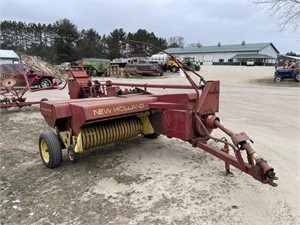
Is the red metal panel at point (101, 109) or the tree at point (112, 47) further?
the tree at point (112, 47)

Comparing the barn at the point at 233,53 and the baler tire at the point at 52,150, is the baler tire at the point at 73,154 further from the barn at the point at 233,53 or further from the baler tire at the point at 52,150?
the barn at the point at 233,53

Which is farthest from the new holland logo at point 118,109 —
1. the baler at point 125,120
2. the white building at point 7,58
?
the white building at point 7,58

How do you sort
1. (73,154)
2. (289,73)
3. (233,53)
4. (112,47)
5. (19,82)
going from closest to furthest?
(73,154) → (19,82) → (289,73) → (112,47) → (233,53)

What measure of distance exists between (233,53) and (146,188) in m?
67.6

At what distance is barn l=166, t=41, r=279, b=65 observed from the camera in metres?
61.0

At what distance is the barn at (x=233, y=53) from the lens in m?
61.0

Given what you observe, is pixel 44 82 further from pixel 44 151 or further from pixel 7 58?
pixel 7 58

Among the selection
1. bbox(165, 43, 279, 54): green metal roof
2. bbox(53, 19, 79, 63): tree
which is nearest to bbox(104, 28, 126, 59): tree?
bbox(53, 19, 79, 63): tree

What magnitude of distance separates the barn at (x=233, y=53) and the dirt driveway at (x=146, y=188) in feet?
191

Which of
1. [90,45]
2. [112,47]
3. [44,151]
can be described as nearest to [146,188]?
[44,151]

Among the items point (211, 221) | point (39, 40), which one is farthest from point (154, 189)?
point (39, 40)

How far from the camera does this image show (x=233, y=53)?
66.5 m

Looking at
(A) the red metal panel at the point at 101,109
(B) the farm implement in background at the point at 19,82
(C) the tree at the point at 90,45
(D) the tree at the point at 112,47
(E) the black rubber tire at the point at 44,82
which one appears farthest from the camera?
(D) the tree at the point at 112,47

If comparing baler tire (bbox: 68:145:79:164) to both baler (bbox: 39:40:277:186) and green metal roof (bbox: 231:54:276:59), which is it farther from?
green metal roof (bbox: 231:54:276:59)
